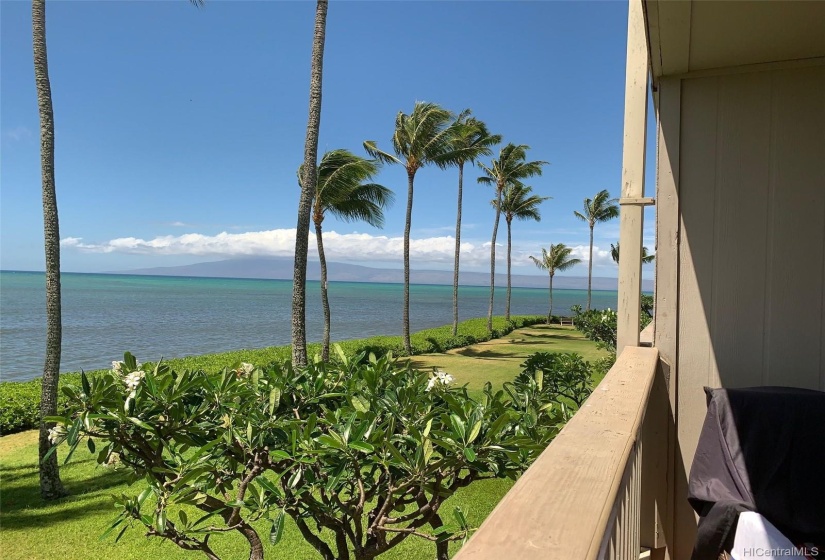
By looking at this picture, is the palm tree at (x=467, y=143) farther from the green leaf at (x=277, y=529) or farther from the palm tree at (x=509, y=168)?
the green leaf at (x=277, y=529)

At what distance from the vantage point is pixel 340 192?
46.5 feet

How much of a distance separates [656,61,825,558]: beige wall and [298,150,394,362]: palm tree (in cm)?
1138

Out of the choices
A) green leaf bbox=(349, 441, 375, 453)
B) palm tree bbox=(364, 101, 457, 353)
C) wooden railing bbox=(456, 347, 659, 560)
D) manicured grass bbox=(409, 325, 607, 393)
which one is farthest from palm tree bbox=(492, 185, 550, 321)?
wooden railing bbox=(456, 347, 659, 560)

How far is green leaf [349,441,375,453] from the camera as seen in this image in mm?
1457

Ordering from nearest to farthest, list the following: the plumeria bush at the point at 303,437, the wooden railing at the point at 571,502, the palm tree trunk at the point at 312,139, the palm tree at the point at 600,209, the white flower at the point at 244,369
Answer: the wooden railing at the point at 571,502
the plumeria bush at the point at 303,437
the white flower at the point at 244,369
the palm tree trunk at the point at 312,139
the palm tree at the point at 600,209

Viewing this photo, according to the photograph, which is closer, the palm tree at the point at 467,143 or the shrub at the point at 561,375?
the shrub at the point at 561,375

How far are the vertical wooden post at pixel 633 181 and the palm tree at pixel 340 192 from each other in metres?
11.3

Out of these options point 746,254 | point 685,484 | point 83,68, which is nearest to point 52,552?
point 685,484

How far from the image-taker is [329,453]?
1574 millimetres

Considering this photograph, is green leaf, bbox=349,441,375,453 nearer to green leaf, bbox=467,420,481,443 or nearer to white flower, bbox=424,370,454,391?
green leaf, bbox=467,420,481,443

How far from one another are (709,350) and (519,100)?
22549mm

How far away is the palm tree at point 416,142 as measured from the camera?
1645 centimetres

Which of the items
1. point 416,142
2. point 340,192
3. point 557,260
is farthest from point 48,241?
point 557,260

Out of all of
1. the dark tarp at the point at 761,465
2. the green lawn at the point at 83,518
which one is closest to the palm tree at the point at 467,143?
the green lawn at the point at 83,518
